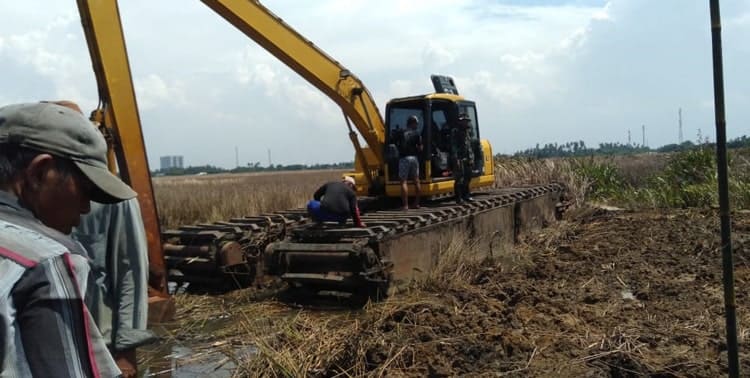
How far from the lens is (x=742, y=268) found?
8.20 meters

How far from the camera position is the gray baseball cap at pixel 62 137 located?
1555 mm

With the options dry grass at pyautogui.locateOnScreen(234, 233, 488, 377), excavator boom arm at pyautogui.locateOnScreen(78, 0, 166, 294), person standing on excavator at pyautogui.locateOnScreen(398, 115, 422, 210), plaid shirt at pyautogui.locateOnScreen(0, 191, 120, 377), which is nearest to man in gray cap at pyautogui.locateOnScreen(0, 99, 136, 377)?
plaid shirt at pyautogui.locateOnScreen(0, 191, 120, 377)

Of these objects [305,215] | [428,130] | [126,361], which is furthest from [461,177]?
[126,361]

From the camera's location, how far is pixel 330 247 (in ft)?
25.0

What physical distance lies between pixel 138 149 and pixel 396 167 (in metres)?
4.92

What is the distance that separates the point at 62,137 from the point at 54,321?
493 millimetres

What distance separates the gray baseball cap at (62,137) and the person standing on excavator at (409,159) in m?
8.46

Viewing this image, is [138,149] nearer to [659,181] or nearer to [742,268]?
[742,268]

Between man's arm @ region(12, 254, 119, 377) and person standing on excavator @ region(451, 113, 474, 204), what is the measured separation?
31.0ft

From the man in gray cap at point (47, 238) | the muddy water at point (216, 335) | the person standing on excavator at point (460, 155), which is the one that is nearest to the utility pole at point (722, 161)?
the man in gray cap at point (47, 238)

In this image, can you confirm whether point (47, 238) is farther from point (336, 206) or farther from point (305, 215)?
point (305, 215)

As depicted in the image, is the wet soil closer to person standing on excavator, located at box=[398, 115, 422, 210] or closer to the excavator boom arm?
the excavator boom arm

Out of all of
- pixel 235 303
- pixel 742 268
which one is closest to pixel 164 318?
pixel 235 303

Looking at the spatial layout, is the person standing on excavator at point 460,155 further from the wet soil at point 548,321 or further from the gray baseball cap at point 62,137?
the gray baseball cap at point 62,137
